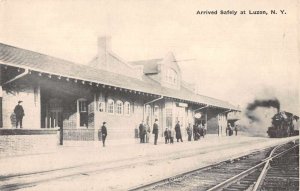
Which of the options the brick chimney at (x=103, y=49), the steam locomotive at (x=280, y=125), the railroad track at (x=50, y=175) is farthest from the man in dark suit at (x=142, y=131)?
the steam locomotive at (x=280, y=125)

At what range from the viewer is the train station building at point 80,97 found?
12.4m

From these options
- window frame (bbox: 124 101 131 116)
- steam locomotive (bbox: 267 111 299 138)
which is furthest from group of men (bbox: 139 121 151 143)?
steam locomotive (bbox: 267 111 299 138)

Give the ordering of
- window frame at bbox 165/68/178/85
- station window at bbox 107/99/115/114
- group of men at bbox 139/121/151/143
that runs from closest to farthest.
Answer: station window at bbox 107/99/115/114 → group of men at bbox 139/121/151/143 → window frame at bbox 165/68/178/85

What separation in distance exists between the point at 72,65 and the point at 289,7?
10702 mm

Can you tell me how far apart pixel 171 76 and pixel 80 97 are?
12990 mm

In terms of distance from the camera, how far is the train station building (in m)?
12.4

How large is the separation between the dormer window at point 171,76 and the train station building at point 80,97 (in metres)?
0.75

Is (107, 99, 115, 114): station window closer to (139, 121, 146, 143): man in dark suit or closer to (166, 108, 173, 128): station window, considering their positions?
(139, 121, 146, 143): man in dark suit

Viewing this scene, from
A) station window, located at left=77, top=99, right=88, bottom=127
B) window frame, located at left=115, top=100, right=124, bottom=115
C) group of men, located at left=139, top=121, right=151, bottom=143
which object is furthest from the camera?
group of men, located at left=139, top=121, right=151, bottom=143

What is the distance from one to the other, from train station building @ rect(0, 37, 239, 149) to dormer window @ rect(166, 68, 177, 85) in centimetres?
75

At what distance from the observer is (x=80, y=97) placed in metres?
16.3

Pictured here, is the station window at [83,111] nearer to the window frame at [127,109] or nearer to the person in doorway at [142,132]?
the window frame at [127,109]

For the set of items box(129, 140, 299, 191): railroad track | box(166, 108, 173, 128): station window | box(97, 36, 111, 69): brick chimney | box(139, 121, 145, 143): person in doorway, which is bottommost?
box(129, 140, 299, 191): railroad track

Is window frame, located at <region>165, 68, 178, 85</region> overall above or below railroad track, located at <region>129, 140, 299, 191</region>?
above
